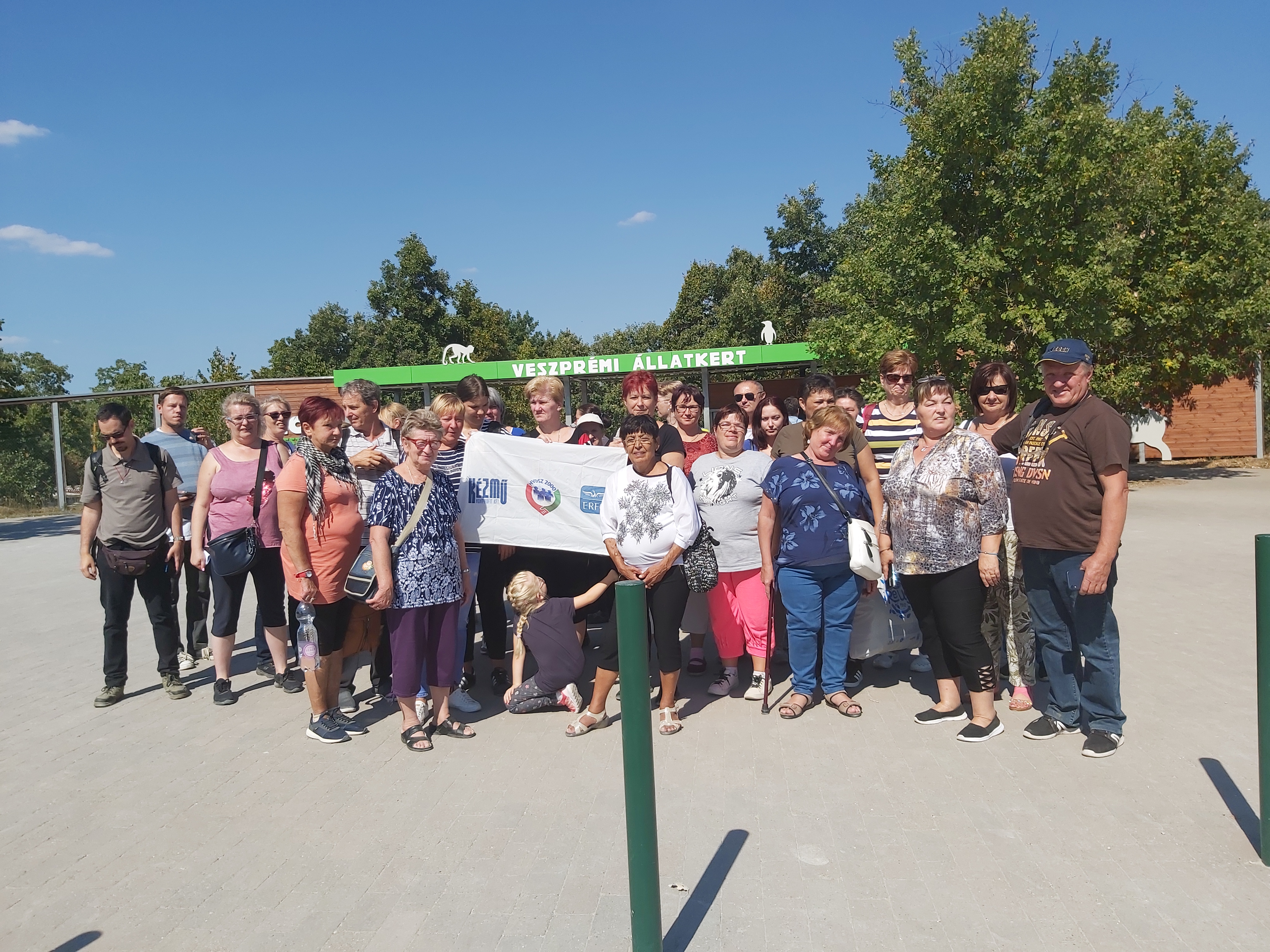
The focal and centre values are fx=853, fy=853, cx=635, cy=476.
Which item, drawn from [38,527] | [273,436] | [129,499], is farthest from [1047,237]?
[38,527]

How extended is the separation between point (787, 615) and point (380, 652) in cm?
265

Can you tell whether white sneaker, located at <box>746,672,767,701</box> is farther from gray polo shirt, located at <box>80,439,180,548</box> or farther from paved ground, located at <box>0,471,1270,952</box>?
gray polo shirt, located at <box>80,439,180,548</box>

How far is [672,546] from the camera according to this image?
4902 millimetres

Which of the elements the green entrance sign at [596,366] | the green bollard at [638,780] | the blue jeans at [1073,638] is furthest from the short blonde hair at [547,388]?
the green entrance sign at [596,366]

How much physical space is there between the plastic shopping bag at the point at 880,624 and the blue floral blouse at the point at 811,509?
67 centimetres

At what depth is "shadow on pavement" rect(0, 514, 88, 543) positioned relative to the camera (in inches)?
703

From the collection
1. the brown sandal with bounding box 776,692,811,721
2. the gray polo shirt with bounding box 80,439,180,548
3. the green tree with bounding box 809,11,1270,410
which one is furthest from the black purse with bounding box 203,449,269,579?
the green tree with bounding box 809,11,1270,410

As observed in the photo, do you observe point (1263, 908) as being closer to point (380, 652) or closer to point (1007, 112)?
point (380, 652)

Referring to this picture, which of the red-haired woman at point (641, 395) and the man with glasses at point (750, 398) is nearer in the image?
the red-haired woman at point (641, 395)

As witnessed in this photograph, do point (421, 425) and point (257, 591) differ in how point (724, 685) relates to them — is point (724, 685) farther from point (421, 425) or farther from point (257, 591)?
point (257, 591)

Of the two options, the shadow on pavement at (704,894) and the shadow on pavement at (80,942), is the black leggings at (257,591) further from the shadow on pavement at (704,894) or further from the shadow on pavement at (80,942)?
the shadow on pavement at (704,894)

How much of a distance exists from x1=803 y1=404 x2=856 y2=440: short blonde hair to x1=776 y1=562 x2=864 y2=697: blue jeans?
79 centimetres

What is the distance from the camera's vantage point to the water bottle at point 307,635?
4730 mm

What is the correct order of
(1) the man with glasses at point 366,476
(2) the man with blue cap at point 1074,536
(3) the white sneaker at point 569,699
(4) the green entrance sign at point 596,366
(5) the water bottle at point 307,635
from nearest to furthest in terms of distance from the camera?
(2) the man with blue cap at point 1074,536 < (5) the water bottle at point 307,635 < (1) the man with glasses at point 366,476 < (3) the white sneaker at point 569,699 < (4) the green entrance sign at point 596,366
